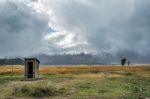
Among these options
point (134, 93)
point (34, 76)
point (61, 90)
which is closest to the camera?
point (134, 93)

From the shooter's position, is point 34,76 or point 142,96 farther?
point 34,76

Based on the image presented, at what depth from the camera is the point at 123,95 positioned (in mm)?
37812

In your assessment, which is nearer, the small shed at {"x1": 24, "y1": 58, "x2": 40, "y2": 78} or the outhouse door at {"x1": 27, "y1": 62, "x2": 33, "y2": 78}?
the small shed at {"x1": 24, "y1": 58, "x2": 40, "y2": 78}

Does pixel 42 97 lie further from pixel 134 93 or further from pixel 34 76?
pixel 34 76

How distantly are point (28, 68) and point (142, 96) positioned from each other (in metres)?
29.1

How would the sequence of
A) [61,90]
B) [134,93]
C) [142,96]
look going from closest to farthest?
[142,96]
[134,93]
[61,90]

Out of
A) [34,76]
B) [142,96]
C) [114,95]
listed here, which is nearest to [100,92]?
[114,95]

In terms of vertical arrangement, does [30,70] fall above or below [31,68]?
below

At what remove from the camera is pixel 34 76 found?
60719mm

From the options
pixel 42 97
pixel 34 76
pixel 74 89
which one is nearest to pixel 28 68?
pixel 34 76

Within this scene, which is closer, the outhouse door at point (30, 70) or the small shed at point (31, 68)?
the small shed at point (31, 68)

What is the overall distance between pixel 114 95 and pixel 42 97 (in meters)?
7.32

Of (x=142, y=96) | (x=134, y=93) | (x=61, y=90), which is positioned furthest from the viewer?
(x=61, y=90)

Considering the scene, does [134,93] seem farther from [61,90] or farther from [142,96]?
[61,90]
